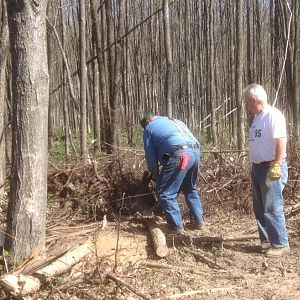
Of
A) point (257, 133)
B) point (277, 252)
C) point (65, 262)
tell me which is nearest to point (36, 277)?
point (65, 262)

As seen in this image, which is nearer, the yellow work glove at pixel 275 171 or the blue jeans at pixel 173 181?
the yellow work glove at pixel 275 171

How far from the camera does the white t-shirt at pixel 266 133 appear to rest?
5.46 meters

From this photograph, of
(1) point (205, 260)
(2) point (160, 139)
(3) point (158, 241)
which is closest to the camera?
(1) point (205, 260)

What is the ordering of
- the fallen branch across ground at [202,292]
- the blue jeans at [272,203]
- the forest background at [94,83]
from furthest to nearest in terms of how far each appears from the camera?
the blue jeans at [272,203] < the forest background at [94,83] < the fallen branch across ground at [202,292]

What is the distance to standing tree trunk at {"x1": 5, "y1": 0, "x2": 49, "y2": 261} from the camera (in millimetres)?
4762

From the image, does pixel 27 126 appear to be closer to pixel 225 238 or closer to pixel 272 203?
pixel 272 203

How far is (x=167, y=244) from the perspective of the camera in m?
5.93

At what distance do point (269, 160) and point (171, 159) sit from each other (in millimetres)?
1161

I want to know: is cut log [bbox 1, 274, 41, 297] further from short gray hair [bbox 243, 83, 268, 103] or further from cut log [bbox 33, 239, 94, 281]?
short gray hair [bbox 243, 83, 268, 103]

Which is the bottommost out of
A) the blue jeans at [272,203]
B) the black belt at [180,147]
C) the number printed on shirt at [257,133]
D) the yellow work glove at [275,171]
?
the blue jeans at [272,203]

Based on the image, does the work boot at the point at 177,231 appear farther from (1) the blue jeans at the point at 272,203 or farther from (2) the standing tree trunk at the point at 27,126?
(2) the standing tree trunk at the point at 27,126

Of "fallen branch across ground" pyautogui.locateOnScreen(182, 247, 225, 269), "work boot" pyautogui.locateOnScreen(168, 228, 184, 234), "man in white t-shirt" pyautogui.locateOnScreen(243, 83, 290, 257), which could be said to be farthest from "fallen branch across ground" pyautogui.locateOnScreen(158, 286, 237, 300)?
"work boot" pyautogui.locateOnScreen(168, 228, 184, 234)

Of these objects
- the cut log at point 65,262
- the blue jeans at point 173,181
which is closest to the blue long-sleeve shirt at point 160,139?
the blue jeans at point 173,181

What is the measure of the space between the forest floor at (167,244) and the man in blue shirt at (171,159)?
12.9 inches
